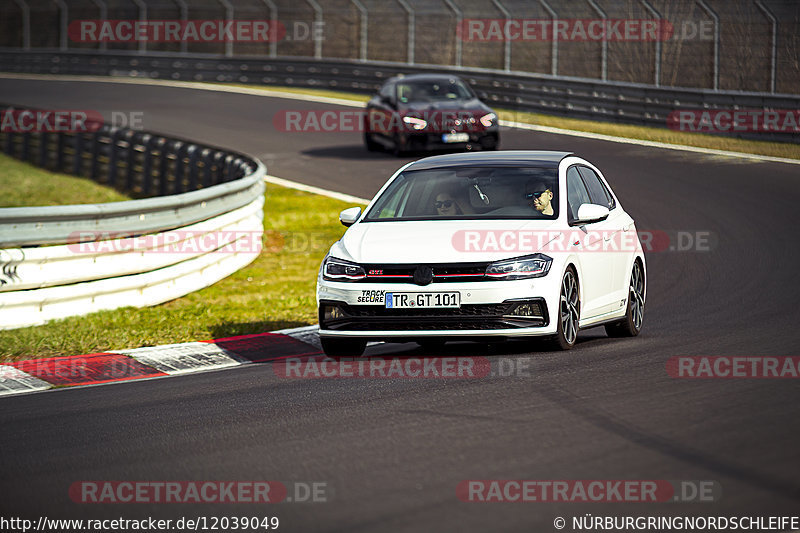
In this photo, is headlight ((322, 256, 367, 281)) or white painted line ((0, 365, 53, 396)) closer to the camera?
white painted line ((0, 365, 53, 396))

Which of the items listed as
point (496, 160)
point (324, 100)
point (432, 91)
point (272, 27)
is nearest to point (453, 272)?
point (496, 160)

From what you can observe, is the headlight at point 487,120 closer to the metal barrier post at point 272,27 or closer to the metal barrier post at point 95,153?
the metal barrier post at point 95,153

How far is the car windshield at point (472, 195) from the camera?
9.80 m

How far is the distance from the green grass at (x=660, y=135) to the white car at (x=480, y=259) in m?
13.6

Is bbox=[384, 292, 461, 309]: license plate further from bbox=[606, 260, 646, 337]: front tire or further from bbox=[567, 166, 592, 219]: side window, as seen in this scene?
bbox=[606, 260, 646, 337]: front tire

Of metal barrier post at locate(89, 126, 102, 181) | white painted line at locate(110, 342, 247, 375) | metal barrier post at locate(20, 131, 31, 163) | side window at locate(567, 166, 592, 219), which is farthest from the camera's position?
metal barrier post at locate(20, 131, 31, 163)

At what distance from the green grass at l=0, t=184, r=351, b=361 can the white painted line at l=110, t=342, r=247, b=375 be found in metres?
0.33

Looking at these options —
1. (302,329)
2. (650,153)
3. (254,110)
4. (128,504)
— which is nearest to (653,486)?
(128,504)

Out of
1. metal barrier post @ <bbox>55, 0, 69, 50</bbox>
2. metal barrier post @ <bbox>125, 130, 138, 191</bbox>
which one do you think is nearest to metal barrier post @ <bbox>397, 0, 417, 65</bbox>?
metal barrier post @ <bbox>125, 130, 138, 191</bbox>

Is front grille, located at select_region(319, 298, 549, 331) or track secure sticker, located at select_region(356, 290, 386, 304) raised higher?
track secure sticker, located at select_region(356, 290, 386, 304)

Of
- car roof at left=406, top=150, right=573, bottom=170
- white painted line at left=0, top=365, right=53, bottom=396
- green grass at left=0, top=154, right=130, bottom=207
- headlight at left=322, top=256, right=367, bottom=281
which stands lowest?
green grass at left=0, top=154, right=130, bottom=207

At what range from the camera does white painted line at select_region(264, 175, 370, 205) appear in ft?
64.5

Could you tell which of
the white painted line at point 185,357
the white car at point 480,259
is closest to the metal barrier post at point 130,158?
the white painted line at point 185,357

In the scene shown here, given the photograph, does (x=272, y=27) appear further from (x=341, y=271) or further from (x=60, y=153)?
(x=341, y=271)
